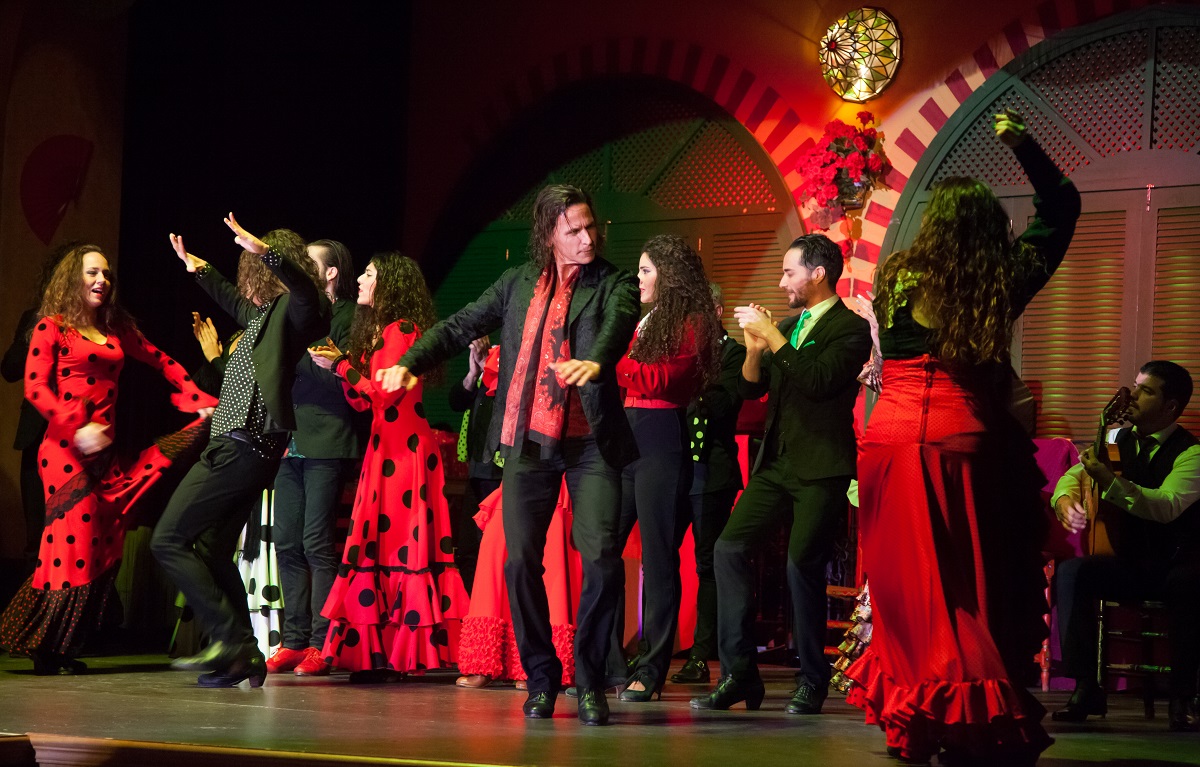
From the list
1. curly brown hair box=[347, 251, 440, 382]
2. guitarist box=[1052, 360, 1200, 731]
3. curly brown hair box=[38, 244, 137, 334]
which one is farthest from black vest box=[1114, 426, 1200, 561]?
curly brown hair box=[38, 244, 137, 334]

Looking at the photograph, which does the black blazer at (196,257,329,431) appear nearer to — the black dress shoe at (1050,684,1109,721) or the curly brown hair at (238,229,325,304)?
the curly brown hair at (238,229,325,304)

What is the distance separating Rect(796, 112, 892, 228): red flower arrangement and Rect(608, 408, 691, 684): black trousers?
3221 millimetres

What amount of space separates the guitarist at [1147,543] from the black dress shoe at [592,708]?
5.74ft

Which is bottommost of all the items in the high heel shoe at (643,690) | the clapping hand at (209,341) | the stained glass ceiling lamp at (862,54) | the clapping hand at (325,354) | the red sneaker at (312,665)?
the red sneaker at (312,665)

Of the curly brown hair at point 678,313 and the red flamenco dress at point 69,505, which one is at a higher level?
the curly brown hair at point 678,313

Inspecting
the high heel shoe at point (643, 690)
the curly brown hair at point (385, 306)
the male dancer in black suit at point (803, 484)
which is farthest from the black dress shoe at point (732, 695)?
the curly brown hair at point (385, 306)

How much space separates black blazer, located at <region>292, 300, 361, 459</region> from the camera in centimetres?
561

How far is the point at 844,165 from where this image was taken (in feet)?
25.5

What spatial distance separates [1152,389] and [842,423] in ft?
4.49

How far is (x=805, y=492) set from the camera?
4617 millimetres

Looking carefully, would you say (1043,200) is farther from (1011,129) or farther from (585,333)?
(585,333)

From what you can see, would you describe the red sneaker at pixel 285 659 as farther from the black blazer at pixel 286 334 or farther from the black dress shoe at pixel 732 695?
the black dress shoe at pixel 732 695

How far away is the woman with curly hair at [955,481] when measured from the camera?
3.35m

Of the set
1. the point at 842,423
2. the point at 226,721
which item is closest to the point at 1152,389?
the point at 842,423
